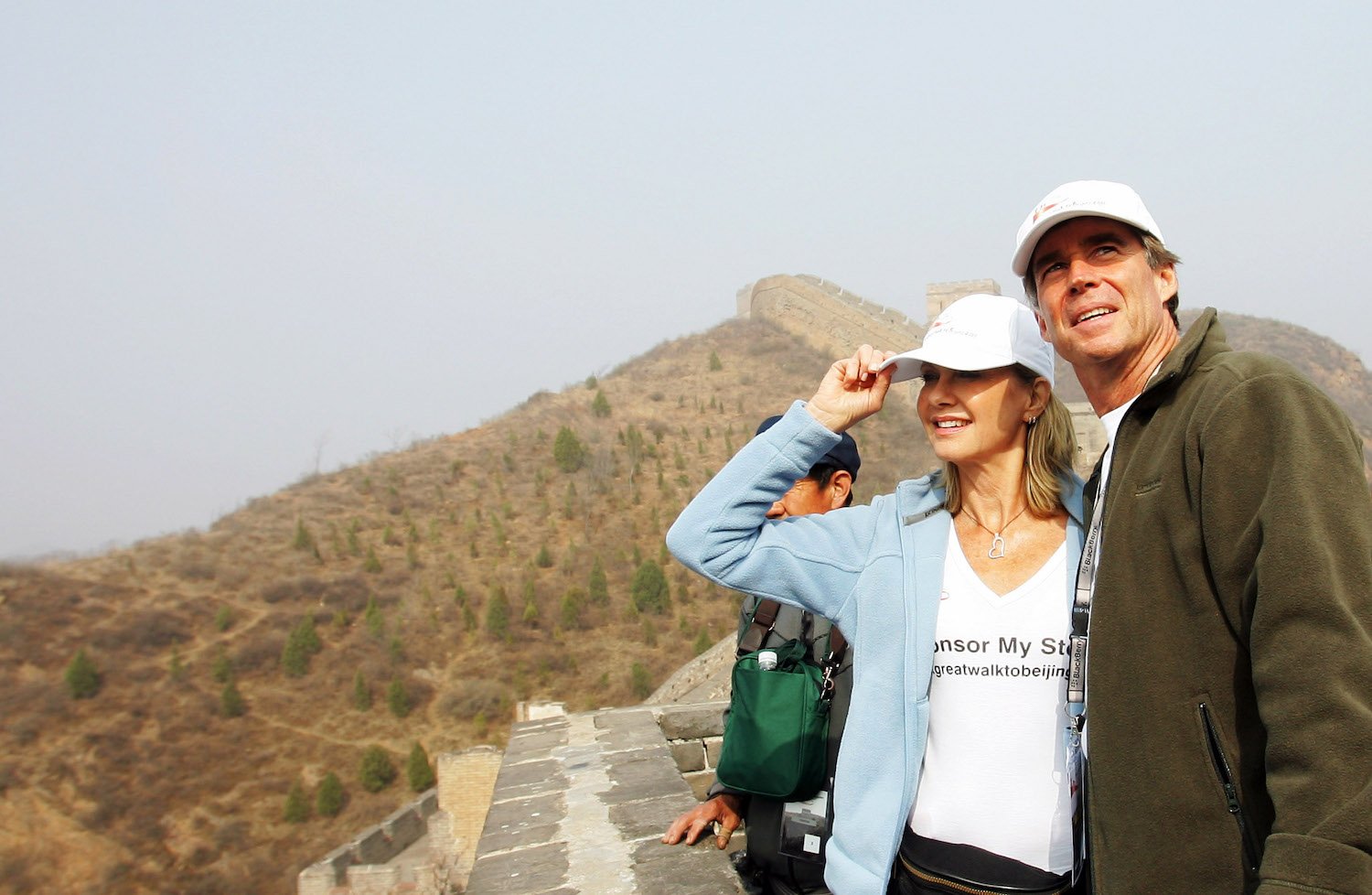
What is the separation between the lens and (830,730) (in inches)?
81.0

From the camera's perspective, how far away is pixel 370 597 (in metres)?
21.4

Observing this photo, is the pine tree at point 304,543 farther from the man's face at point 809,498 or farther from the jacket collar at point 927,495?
the jacket collar at point 927,495

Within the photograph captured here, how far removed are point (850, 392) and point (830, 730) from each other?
2.56 feet

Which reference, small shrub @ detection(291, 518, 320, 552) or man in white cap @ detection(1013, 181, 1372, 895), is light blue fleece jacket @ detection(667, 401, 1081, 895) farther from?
small shrub @ detection(291, 518, 320, 552)

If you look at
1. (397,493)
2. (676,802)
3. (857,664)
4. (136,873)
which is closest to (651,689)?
(136,873)

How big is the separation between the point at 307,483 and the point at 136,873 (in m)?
14.7

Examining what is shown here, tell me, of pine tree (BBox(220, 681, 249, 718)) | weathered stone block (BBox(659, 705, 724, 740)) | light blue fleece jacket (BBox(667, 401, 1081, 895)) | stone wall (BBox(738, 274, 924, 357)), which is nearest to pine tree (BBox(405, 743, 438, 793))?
pine tree (BBox(220, 681, 249, 718))

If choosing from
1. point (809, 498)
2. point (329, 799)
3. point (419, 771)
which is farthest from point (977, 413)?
point (329, 799)

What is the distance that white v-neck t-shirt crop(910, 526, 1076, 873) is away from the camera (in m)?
1.51

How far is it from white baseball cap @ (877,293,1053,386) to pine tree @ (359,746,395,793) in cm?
1741

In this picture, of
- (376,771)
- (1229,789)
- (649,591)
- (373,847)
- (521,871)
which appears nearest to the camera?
(1229,789)

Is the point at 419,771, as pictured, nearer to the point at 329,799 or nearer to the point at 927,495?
the point at 329,799

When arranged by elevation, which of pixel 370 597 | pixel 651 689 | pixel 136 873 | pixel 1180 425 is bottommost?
pixel 136 873

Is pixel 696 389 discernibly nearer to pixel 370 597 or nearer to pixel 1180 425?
pixel 370 597
